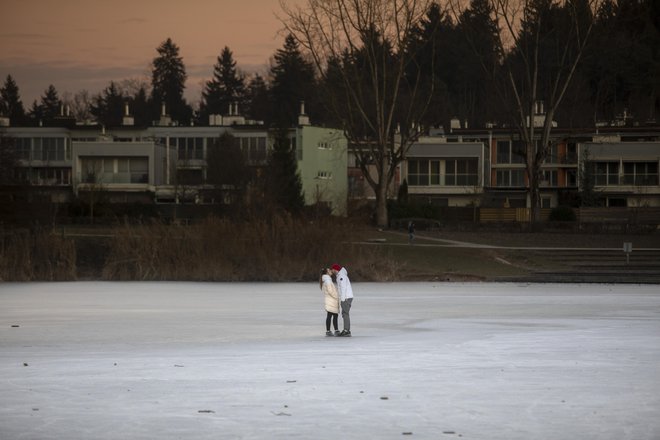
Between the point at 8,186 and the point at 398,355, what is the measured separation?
3947 cm

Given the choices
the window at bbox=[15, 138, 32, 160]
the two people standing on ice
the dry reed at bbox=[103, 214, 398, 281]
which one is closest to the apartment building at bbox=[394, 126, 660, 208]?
the window at bbox=[15, 138, 32, 160]

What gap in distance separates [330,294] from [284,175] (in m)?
63.9

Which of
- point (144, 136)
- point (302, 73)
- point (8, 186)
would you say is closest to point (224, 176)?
point (144, 136)

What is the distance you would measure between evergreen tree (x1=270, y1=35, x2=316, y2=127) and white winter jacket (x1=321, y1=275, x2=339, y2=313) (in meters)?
121

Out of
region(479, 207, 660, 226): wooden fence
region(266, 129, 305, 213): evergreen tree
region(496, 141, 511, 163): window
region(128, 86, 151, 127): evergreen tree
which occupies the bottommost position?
region(479, 207, 660, 226): wooden fence

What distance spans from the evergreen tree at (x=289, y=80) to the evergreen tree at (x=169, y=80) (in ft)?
73.9

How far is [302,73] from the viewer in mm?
150000

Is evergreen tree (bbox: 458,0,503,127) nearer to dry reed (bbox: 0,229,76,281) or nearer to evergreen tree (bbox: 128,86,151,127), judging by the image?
evergreen tree (bbox: 128,86,151,127)

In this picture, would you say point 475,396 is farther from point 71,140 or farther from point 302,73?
point 302,73

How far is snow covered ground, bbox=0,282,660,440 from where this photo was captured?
1285 cm

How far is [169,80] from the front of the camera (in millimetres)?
174500

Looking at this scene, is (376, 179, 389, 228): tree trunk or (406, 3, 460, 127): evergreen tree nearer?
(376, 179, 389, 228): tree trunk

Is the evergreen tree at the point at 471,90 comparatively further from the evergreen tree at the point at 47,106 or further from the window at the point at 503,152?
the evergreen tree at the point at 47,106

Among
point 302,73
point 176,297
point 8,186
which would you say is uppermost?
Result: point 302,73
